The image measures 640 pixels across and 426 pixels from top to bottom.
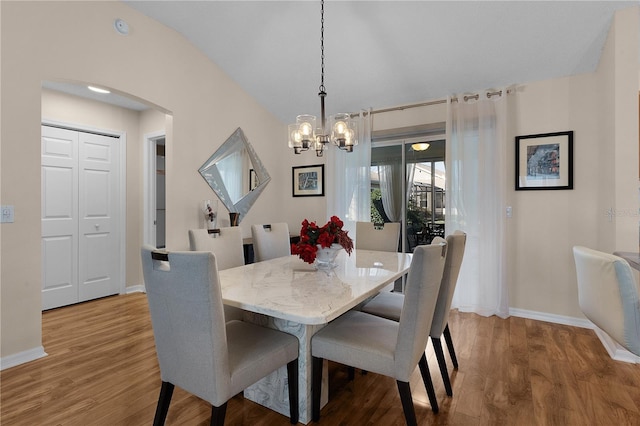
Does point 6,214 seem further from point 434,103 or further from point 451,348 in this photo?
point 434,103

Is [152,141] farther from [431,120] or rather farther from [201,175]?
[431,120]

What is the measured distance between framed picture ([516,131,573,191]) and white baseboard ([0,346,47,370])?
4406 mm

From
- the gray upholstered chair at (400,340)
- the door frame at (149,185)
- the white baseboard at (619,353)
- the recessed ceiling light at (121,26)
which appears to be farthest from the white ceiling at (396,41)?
the white baseboard at (619,353)

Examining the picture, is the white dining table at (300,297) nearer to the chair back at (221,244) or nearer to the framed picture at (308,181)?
the chair back at (221,244)

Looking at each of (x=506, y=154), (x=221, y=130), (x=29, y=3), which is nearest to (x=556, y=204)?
(x=506, y=154)

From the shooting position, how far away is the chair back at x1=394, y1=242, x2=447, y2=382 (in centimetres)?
141

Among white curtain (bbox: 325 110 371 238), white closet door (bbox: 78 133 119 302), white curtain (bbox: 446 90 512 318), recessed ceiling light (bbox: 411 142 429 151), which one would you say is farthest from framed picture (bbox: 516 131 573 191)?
white closet door (bbox: 78 133 119 302)

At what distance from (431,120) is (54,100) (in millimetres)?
4189

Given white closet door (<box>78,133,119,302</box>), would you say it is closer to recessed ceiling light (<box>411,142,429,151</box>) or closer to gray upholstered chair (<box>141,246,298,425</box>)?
gray upholstered chair (<box>141,246,298,425</box>)

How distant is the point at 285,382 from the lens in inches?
70.6

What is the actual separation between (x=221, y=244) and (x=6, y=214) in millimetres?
1476

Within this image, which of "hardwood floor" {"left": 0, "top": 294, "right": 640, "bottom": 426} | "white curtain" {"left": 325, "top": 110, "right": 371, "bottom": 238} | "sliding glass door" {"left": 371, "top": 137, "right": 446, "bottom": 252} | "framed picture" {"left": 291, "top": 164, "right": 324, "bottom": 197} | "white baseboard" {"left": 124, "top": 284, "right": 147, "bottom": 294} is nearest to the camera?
"hardwood floor" {"left": 0, "top": 294, "right": 640, "bottom": 426}

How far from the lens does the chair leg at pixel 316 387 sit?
1694mm

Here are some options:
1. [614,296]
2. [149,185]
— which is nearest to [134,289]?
[149,185]
